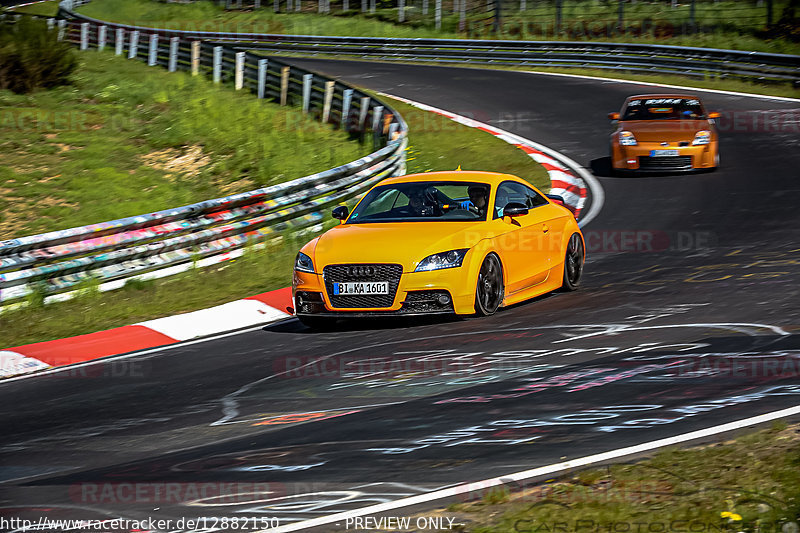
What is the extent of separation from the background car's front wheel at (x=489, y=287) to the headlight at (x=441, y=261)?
10.5 inches

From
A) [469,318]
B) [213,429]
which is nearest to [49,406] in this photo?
[213,429]

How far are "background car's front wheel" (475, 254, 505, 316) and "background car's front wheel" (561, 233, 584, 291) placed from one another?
143cm

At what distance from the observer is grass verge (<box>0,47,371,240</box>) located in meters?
18.9

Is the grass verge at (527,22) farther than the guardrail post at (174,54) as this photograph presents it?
Yes

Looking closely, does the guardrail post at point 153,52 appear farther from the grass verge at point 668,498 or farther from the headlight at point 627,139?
the grass verge at point 668,498

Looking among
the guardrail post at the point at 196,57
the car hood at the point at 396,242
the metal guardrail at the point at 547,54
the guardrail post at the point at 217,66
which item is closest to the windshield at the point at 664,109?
the metal guardrail at the point at 547,54

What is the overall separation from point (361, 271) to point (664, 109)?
39.4 feet

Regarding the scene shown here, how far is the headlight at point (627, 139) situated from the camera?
20250 mm

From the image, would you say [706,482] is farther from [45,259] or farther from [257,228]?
[257,228]

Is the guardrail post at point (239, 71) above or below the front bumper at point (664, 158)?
above

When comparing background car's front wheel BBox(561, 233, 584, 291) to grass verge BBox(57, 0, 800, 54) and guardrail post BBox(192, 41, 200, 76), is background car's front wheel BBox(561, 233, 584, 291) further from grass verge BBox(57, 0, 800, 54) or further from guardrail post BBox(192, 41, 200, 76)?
grass verge BBox(57, 0, 800, 54)

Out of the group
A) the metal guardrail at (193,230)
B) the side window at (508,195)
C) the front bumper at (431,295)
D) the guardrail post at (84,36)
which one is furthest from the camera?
the guardrail post at (84,36)

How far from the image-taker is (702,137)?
20.0 meters

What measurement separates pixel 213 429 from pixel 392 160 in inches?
456
